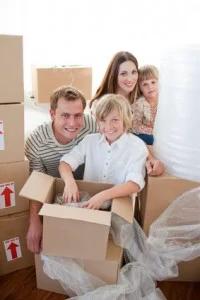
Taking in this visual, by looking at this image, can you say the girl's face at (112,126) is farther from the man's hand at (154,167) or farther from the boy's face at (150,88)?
the boy's face at (150,88)

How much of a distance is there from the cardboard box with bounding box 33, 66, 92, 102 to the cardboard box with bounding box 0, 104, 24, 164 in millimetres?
824

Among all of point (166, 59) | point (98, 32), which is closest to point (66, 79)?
point (98, 32)

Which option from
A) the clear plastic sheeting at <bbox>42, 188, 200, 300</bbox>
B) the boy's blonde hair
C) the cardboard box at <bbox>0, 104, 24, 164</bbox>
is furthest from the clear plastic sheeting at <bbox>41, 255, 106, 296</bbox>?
the boy's blonde hair

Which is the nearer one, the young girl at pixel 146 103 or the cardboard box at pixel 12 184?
the cardboard box at pixel 12 184

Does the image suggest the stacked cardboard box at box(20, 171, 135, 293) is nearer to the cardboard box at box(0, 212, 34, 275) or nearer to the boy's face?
the cardboard box at box(0, 212, 34, 275)

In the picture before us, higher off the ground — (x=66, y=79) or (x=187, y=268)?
(x=66, y=79)

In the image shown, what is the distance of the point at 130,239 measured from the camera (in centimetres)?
116

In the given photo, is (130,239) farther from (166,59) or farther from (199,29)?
(199,29)

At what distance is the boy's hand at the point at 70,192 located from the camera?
1110 millimetres

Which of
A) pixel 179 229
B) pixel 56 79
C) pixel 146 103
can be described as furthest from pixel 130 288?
pixel 56 79

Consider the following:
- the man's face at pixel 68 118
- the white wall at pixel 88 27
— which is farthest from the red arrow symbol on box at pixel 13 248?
the white wall at pixel 88 27

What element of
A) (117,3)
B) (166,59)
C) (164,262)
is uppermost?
(117,3)

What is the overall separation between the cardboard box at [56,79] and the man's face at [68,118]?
0.68m

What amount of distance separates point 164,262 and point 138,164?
1.11ft
